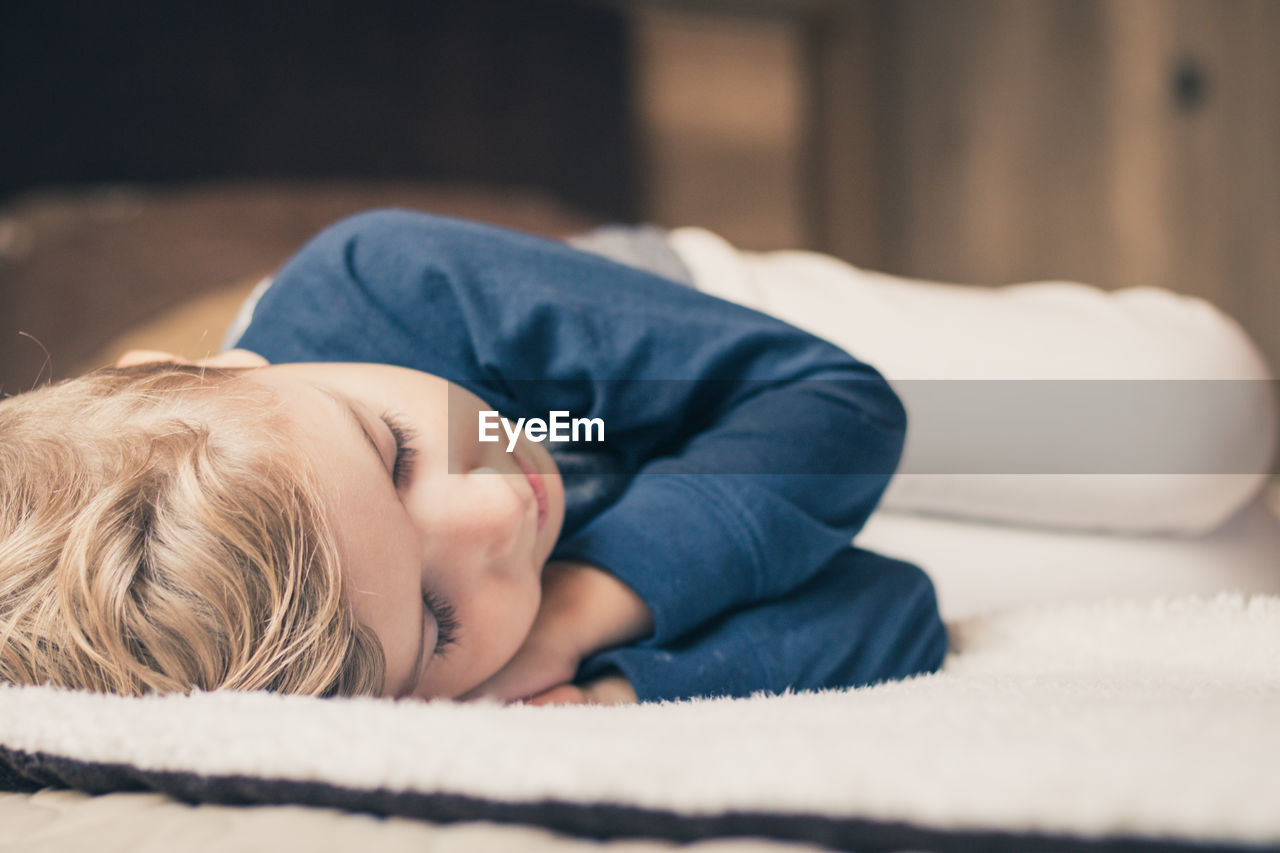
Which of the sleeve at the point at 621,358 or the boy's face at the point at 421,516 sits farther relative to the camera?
the sleeve at the point at 621,358

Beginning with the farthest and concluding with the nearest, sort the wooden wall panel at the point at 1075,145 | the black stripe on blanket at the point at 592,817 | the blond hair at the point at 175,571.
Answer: the wooden wall panel at the point at 1075,145, the blond hair at the point at 175,571, the black stripe on blanket at the point at 592,817

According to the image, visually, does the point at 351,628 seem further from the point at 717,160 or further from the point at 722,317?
the point at 717,160

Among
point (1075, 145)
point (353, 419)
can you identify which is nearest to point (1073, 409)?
point (353, 419)

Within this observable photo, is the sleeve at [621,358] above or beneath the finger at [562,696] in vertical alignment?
above

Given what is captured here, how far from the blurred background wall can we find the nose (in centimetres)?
117

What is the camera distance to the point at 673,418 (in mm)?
714

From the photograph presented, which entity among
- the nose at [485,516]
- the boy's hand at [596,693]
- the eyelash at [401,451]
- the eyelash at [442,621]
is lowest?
the boy's hand at [596,693]

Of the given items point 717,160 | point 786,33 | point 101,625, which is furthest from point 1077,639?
point 786,33

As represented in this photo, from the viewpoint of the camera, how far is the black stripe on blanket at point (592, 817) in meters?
0.22

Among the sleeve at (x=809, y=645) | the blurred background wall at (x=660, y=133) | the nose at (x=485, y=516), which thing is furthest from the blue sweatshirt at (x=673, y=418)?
the blurred background wall at (x=660, y=133)

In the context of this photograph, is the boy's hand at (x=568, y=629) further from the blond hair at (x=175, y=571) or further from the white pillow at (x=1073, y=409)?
the white pillow at (x=1073, y=409)

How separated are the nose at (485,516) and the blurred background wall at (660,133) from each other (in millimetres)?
1171

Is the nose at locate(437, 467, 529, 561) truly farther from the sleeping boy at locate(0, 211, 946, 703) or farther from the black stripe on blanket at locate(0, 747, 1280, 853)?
the black stripe on blanket at locate(0, 747, 1280, 853)

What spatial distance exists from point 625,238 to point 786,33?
2.08m
